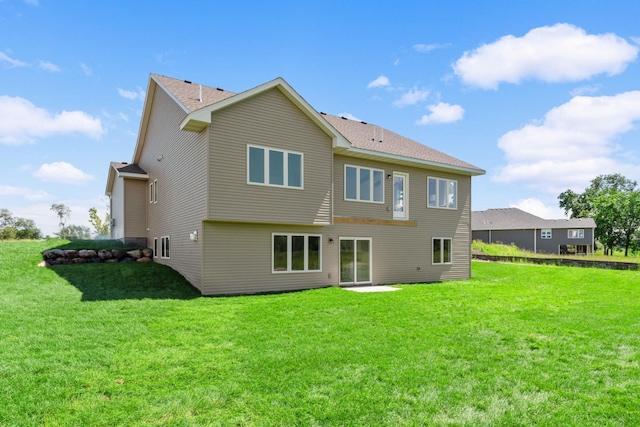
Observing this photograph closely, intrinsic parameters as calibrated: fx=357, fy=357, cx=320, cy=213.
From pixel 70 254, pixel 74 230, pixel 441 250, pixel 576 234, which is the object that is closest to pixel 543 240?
pixel 576 234

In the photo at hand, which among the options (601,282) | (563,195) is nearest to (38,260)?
(601,282)

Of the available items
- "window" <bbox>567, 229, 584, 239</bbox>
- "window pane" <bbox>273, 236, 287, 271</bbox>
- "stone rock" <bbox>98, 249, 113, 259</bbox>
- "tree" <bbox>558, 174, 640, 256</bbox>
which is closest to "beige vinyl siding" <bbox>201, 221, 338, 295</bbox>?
"window pane" <bbox>273, 236, 287, 271</bbox>

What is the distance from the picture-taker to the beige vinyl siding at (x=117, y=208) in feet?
57.6

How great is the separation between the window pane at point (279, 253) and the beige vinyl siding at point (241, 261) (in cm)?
19

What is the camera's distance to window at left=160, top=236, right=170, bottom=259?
47.1 feet

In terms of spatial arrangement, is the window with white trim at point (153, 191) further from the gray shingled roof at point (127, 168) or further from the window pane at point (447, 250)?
the window pane at point (447, 250)

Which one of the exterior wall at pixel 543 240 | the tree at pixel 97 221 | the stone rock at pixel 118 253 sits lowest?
the exterior wall at pixel 543 240

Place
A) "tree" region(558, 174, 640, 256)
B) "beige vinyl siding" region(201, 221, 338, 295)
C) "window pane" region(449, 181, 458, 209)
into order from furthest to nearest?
"tree" region(558, 174, 640, 256) < "window pane" region(449, 181, 458, 209) < "beige vinyl siding" region(201, 221, 338, 295)

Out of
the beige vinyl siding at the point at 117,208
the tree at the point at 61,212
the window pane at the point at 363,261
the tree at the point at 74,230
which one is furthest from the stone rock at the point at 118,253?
the tree at the point at 61,212

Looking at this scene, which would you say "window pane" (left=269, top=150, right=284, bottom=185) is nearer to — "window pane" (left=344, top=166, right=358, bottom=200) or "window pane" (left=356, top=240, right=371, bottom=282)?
"window pane" (left=344, top=166, right=358, bottom=200)

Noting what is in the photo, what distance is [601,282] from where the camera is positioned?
14758mm

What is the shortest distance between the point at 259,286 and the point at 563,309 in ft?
28.4

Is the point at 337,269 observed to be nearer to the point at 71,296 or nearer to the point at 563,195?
the point at 71,296

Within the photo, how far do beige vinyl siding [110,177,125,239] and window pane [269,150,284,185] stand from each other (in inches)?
382
